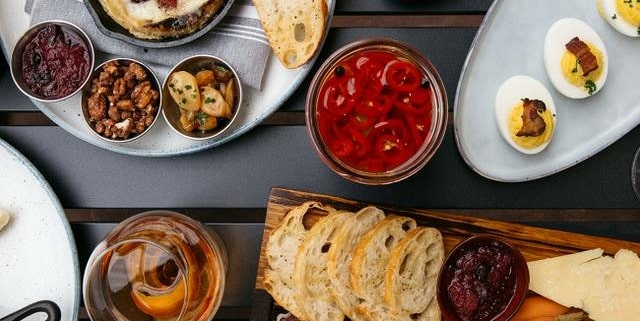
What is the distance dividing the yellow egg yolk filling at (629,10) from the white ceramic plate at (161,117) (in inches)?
27.2

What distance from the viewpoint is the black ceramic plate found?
1.66 m

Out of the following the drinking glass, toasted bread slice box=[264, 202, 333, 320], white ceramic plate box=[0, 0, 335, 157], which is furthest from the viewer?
white ceramic plate box=[0, 0, 335, 157]

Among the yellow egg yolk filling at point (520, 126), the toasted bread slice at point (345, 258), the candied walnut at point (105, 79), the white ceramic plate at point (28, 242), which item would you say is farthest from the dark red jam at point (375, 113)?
the white ceramic plate at point (28, 242)

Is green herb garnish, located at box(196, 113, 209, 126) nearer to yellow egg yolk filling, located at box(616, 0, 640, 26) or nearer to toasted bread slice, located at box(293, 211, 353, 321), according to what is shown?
toasted bread slice, located at box(293, 211, 353, 321)

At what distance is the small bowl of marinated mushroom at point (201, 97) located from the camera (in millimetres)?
1635

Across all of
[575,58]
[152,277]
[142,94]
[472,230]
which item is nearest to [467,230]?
[472,230]

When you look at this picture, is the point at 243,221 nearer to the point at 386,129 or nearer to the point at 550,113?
the point at 386,129

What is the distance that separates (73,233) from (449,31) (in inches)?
42.6

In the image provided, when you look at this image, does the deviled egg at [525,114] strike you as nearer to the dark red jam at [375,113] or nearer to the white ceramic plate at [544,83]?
the white ceramic plate at [544,83]

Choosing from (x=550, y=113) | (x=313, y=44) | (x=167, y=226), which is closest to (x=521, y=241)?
(x=550, y=113)

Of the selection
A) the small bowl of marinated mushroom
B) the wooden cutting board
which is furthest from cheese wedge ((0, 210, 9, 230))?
the wooden cutting board

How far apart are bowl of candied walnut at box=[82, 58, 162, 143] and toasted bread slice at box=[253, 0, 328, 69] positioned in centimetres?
31

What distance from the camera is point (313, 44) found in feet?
5.41

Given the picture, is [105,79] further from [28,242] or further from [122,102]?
[28,242]
